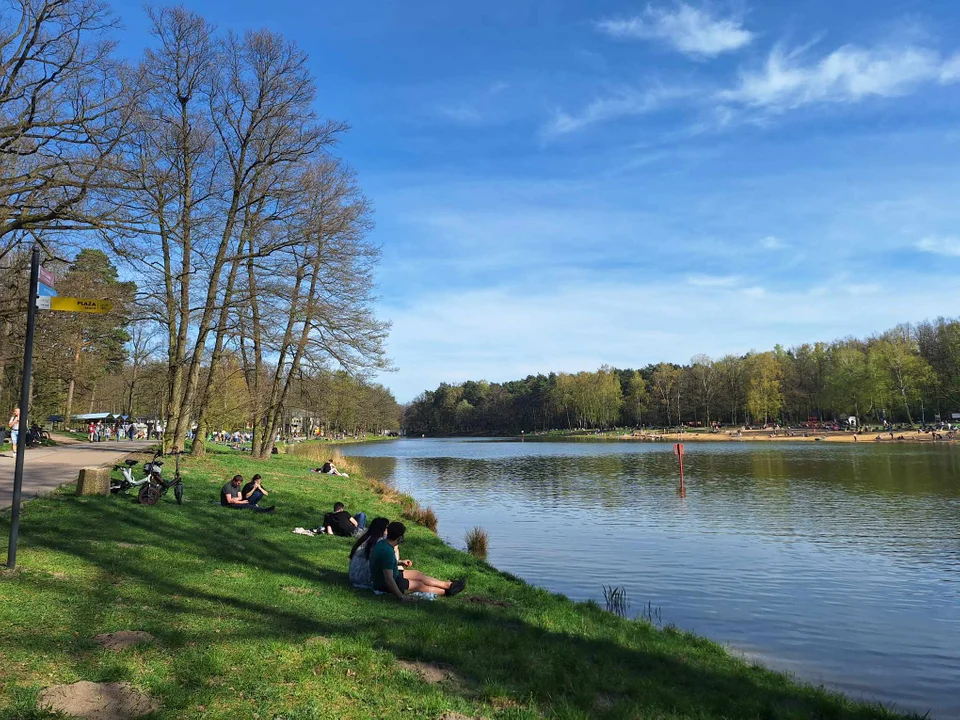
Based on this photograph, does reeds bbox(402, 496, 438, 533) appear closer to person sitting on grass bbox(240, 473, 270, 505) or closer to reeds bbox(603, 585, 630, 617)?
person sitting on grass bbox(240, 473, 270, 505)

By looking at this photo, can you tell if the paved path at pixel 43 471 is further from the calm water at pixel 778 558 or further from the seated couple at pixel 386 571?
the calm water at pixel 778 558

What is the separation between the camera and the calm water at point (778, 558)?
8.77 meters

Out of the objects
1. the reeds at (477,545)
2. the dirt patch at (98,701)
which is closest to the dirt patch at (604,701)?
the dirt patch at (98,701)

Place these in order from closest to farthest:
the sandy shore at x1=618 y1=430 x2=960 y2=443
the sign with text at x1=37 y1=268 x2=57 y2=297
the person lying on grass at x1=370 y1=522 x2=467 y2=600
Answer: the sign with text at x1=37 y1=268 x2=57 y2=297 → the person lying on grass at x1=370 y1=522 x2=467 y2=600 → the sandy shore at x1=618 y1=430 x2=960 y2=443

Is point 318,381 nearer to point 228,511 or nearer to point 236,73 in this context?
point 236,73

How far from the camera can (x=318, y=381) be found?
28203mm

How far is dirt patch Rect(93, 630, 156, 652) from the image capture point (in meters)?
5.36

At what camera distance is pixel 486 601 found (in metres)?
8.98

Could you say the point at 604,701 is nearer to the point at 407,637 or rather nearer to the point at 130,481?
the point at 407,637

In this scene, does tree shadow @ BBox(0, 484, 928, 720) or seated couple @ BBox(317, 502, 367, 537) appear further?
seated couple @ BBox(317, 502, 367, 537)

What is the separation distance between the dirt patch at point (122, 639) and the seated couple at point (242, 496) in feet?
28.8

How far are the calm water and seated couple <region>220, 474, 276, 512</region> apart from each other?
5.30 m

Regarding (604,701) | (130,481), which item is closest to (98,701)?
(604,701)

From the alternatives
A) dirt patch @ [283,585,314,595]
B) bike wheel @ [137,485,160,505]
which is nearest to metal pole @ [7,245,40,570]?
dirt patch @ [283,585,314,595]
